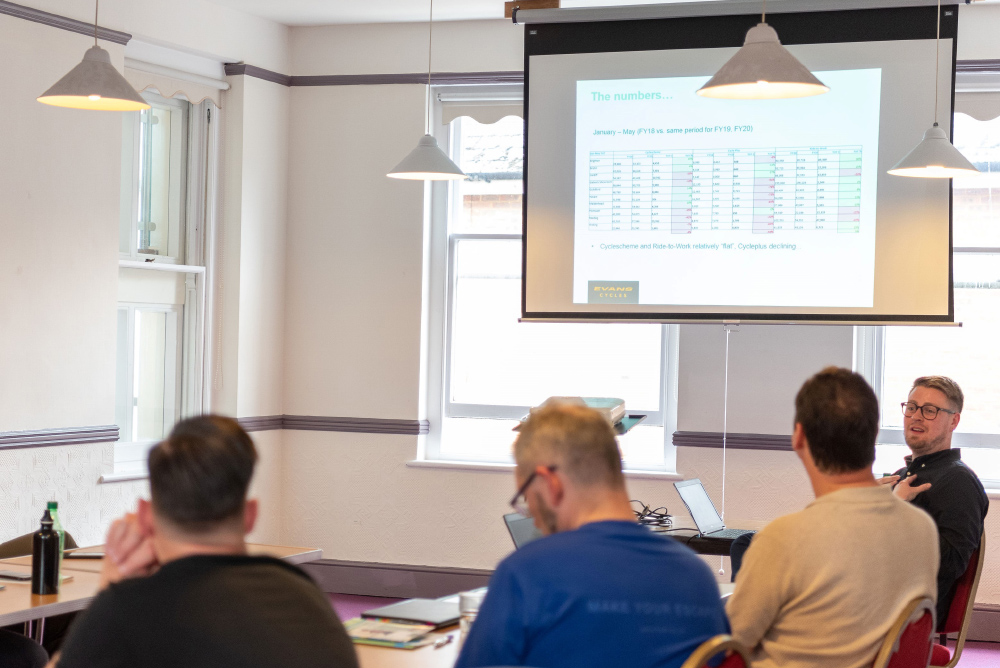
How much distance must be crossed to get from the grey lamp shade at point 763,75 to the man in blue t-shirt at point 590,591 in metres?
1.61

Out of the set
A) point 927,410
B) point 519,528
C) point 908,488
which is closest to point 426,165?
point 519,528

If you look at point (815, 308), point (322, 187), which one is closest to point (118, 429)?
point (322, 187)

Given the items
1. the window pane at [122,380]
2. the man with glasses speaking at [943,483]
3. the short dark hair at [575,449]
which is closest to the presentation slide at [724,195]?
the man with glasses speaking at [943,483]

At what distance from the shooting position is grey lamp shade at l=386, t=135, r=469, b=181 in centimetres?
456

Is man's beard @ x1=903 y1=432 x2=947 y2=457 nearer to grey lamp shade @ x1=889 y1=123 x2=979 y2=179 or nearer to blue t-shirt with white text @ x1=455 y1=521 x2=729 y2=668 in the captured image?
grey lamp shade @ x1=889 y1=123 x2=979 y2=179

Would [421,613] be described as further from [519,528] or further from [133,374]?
[133,374]

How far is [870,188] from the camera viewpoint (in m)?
4.62

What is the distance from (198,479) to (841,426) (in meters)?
1.36

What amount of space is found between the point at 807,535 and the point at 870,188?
9.41ft

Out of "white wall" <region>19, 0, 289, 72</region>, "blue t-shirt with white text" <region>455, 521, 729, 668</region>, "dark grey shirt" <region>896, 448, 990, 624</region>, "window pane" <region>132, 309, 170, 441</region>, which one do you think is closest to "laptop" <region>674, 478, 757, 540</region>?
"dark grey shirt" <region>896, 448, 990, 624</region>

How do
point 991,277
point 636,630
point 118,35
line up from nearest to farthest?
point 636,630 → point 118,35 → point 991,277

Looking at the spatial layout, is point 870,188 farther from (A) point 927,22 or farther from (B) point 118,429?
(B) point 118,429

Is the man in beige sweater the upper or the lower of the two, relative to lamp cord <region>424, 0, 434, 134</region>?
lower

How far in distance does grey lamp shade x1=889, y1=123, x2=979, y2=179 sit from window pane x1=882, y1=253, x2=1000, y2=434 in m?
1.46
